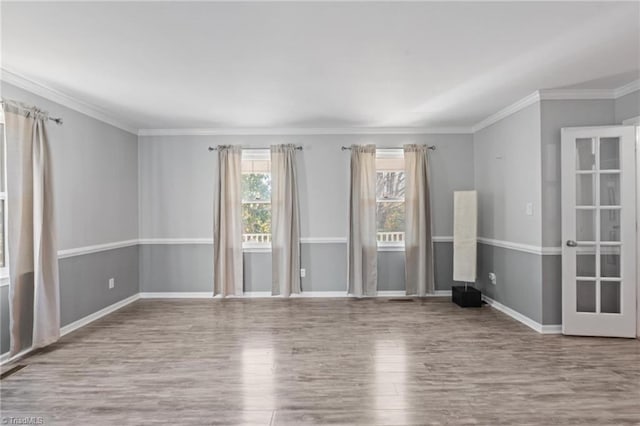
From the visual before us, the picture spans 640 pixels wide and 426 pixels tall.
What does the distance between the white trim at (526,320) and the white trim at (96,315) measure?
5.18 meters

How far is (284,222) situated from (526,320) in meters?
3.36

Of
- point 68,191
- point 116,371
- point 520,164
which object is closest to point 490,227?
point 520,164

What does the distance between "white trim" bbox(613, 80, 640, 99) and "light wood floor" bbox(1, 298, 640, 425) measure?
2549 millimetres

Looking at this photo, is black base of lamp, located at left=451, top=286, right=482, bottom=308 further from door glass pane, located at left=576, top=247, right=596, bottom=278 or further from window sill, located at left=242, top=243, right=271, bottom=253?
window sill, located at left=242, top=243, right=271, bottom=253

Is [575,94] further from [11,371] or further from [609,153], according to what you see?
[11,371]

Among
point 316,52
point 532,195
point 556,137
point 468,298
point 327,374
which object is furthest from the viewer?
point 468,298

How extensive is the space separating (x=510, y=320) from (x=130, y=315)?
478 centimetres

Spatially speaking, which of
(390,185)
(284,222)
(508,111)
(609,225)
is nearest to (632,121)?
(609,225)

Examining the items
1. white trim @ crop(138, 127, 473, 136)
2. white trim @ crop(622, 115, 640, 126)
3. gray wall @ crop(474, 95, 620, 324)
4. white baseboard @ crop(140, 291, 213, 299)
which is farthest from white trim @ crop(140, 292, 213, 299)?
white trim @ crop(622, 115, 640, 126)

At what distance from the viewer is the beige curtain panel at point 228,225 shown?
201 inches

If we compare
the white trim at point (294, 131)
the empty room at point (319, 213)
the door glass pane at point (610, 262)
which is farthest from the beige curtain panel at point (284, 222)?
the door glass pane at point (610, 262)

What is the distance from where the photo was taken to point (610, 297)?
3535 millimetres

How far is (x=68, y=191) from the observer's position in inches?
150

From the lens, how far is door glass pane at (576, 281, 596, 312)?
11.7 ft
